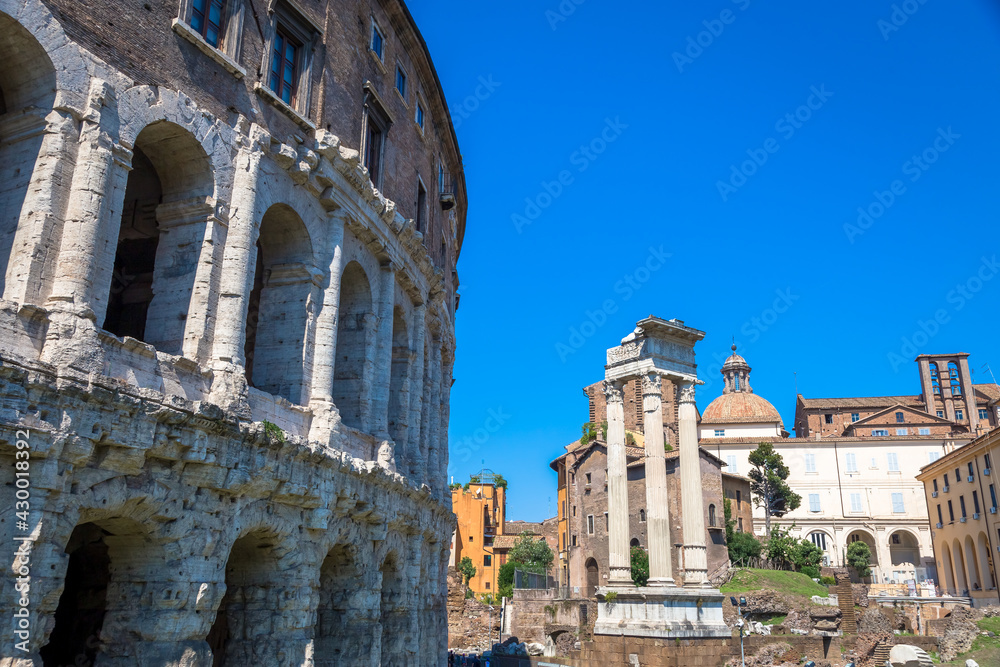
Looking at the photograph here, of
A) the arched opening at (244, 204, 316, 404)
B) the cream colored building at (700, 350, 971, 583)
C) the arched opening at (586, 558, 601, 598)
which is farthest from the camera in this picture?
the cream colored building at (700, 350, 971, 583)

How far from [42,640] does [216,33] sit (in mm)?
7935

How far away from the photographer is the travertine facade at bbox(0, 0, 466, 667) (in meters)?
8.10

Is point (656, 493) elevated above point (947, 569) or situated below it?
above

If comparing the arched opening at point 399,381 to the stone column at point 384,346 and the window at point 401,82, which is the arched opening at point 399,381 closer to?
the stone column at point 384,346

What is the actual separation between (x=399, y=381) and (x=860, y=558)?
51.1m

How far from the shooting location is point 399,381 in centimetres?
1709

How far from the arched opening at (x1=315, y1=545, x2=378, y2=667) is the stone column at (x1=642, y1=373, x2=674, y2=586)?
13.0 metres

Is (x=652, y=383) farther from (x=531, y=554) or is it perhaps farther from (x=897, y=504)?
(x=897, y=504)

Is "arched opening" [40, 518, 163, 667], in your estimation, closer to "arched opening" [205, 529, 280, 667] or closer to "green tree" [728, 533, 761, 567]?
"arched opening" [205, 529, 280, 667]

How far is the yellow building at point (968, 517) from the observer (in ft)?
129

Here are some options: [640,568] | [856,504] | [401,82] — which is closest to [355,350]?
[401,82]

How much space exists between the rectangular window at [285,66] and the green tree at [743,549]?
149ft

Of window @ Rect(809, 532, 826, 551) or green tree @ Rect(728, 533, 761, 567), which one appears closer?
green tree @ Rect(728, 533, 761, 567)

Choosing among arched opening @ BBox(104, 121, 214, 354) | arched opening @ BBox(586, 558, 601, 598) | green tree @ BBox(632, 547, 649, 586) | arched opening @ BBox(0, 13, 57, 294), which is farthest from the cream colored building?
arched opening @ BBox(0, 13, 57, 294)
